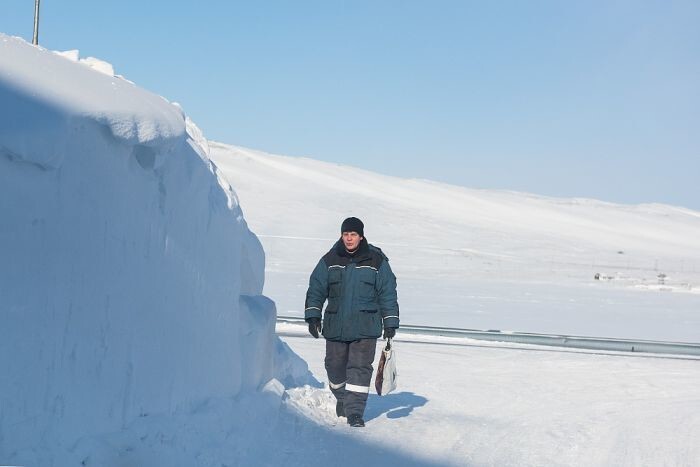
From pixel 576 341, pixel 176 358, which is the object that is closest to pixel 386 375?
pixel 176 358

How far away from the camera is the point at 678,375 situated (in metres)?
10.7

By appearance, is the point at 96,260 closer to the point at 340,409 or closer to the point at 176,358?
the point at 176,358

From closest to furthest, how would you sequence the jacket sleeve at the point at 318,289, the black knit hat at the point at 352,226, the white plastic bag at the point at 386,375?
the black knit hat at the point at 352,226, the jacket sleeve at the point at 318,289, the white plastic bag at the point at 386,375

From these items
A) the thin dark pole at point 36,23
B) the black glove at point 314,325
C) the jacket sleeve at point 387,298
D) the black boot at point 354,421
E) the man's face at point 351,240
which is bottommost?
the black boot at point 354,421

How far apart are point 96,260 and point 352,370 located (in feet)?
9.25

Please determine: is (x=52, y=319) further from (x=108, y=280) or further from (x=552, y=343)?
(x=552, y=343)

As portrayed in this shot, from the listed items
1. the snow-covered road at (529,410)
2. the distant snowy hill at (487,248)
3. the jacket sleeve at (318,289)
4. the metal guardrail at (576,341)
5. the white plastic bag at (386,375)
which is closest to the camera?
the snow-covered road at (529,410)

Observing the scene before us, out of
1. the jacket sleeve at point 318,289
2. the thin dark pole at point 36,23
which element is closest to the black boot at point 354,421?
the jacket sleeve at point 318,289

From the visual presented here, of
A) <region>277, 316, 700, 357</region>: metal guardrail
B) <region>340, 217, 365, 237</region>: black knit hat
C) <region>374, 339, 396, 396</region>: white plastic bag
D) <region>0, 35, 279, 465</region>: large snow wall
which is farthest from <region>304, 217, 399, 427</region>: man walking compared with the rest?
<region>277, 316, 700, 357</region>: metal guardrail

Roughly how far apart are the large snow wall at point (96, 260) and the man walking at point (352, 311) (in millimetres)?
1021

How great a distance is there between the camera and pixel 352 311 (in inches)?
262

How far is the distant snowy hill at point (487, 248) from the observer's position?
20906mm

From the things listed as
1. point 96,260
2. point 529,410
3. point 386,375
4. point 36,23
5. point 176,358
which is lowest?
point 529,410

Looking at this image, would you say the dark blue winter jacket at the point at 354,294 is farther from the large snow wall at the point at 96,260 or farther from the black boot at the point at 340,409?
the large snow wall at the point at 96,260
